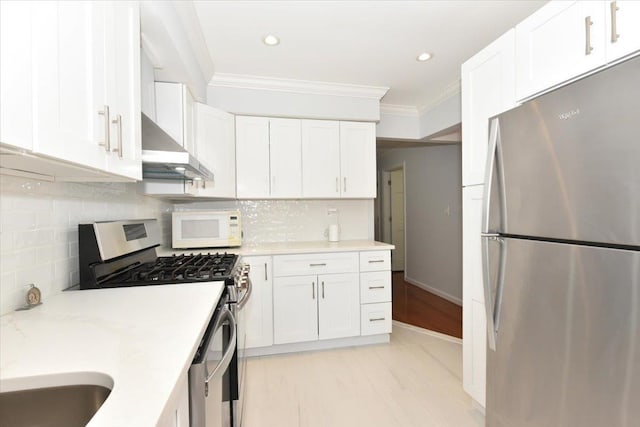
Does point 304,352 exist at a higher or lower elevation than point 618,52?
lower

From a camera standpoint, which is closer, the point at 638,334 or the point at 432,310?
the point at 638,334

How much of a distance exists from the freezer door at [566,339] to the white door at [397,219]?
15.1 feet

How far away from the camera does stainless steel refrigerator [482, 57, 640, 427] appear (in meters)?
0.96

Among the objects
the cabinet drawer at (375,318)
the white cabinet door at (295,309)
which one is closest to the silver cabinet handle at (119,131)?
the white cabinet door at (295,309)

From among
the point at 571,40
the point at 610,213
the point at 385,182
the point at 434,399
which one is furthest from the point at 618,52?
the point at 385,182

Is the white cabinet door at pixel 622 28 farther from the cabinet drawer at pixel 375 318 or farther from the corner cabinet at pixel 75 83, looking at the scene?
the cabinet drawer at pixel 375 318

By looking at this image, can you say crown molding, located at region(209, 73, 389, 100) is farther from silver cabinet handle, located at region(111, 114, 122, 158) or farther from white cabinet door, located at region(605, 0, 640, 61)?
white cabinet door, located at region(605, 0, 640, 61)

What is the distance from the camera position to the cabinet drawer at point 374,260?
2.79 m

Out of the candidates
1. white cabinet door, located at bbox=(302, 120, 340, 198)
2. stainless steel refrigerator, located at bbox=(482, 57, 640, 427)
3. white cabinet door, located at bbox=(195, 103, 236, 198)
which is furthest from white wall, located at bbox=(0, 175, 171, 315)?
stainless steel refrigerator, located at bbox=(482, 57, 640, 427)

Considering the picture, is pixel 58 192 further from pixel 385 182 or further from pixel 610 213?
pixel 385 182

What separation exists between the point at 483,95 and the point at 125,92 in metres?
1.76

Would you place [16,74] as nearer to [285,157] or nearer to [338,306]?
[285,157]

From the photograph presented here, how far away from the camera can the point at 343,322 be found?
9.04 ft

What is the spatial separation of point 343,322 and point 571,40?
2434 millimetres
